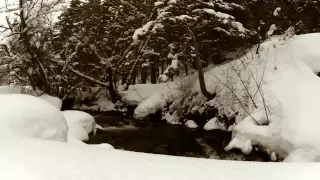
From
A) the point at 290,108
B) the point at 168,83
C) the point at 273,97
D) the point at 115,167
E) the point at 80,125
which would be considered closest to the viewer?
the point at 115,167

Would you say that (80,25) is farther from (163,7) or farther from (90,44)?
(163,7)

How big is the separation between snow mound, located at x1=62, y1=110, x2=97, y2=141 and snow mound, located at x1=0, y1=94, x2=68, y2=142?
15.6 feet

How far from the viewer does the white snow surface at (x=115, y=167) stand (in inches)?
186

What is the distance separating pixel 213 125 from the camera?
15.6 m

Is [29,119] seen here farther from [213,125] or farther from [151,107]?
[151,107]

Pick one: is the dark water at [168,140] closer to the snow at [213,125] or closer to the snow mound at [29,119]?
the snow at [213,125]

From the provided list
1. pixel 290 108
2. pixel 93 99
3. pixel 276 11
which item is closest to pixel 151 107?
pixel 93 99

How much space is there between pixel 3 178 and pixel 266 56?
13182 mm

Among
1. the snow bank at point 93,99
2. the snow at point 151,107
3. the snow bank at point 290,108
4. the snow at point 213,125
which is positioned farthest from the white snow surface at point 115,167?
the snow bank at point 93,99

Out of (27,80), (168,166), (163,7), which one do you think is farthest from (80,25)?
(168,166)

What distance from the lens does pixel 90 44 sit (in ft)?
74.7

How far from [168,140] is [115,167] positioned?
29.4ft

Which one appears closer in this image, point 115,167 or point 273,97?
point 115,167

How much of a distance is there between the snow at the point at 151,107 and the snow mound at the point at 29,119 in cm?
1092
